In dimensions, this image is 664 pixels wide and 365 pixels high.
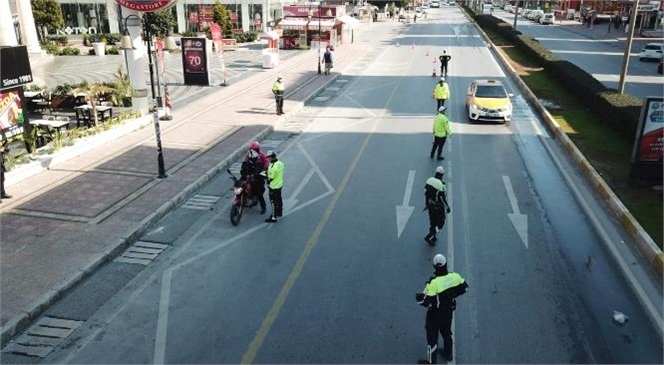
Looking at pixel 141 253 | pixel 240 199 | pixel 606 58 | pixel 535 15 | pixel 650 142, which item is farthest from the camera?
pixel 535 15

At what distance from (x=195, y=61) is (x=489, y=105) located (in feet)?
55.8

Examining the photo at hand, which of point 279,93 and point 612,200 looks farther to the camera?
point 279,93

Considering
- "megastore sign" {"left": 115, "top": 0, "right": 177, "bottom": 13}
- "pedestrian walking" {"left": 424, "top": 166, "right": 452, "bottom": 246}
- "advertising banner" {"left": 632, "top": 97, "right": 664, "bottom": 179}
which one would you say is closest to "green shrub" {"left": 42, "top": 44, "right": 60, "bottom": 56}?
"megastore sign" {"left": 115, "top": 0, "right": 177, "bottom": 13}

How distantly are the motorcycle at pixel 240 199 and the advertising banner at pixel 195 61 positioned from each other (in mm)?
18918

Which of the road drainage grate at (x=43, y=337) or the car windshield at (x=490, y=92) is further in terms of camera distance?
the car windshield at (x=490, y=92)

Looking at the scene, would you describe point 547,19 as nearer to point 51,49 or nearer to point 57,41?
A: point 57,41

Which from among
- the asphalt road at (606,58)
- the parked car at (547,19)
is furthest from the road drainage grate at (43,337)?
the parked car at (547,19)

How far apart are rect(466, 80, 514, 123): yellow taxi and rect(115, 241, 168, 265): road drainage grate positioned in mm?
14632

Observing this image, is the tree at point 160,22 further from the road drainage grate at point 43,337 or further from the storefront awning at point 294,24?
the road drainage grate at point 43,337

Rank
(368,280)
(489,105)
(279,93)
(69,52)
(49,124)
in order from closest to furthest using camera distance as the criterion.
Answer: (368,280)
(49,124)
(489,105)
(279,93)
(69,52)

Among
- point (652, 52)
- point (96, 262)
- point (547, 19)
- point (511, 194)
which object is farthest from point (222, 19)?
point (547, 19)

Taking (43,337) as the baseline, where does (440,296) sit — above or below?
above

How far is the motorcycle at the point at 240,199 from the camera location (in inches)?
488

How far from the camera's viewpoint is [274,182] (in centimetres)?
1227
